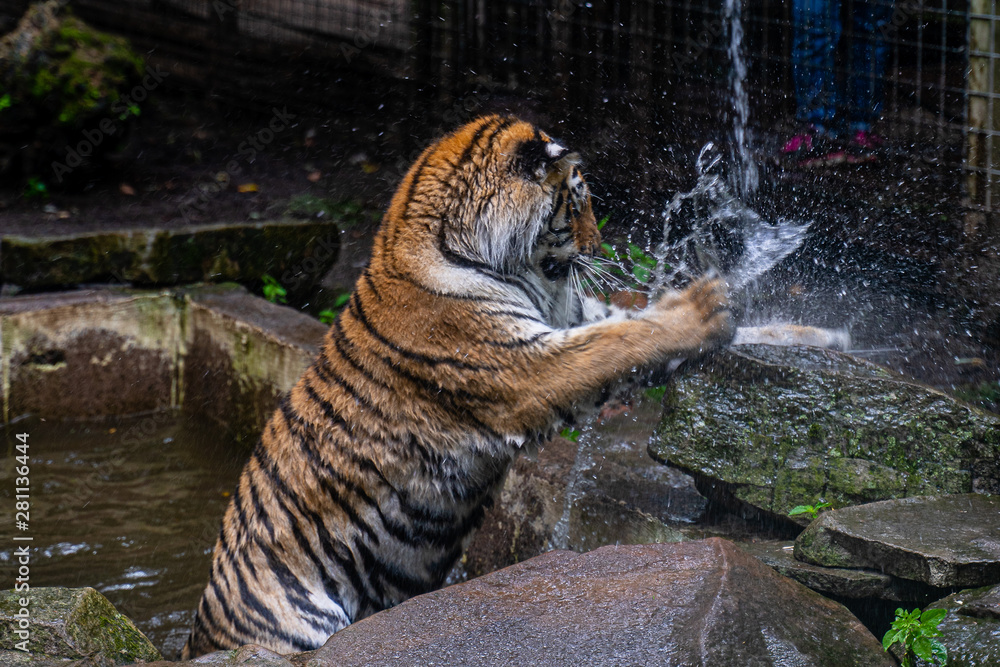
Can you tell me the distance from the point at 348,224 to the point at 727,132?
9.35 ft

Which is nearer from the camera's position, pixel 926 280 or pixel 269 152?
pixel 926 280

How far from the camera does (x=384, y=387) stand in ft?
8.29

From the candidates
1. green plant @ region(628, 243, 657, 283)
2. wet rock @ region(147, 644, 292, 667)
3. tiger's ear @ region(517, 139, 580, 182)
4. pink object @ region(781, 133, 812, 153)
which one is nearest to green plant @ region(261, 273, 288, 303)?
green plant @ region(628, 243, 657, 283)

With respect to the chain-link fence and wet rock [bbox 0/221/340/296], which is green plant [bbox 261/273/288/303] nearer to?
wet rock [bbox 0/221/340/296]

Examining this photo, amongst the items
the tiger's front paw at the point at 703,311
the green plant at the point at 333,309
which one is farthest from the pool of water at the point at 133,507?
the tiger's front paw at the point at 703,311

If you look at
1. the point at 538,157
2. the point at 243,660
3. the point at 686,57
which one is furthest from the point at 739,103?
the point at 243,660

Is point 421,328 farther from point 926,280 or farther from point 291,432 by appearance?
point 926,280

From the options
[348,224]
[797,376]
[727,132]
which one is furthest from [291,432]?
[348,224]

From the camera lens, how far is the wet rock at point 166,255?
5.00 meters

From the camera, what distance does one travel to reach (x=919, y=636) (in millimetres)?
1883

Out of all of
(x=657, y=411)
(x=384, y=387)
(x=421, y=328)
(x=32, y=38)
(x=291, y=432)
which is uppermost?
(x=32, y=38)

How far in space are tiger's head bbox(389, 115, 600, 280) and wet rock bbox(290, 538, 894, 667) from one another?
0.99 m

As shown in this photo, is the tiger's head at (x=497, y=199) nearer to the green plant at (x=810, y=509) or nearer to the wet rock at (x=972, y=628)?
the green plant at (x=810, y=509)

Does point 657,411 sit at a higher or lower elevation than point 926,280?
lower
